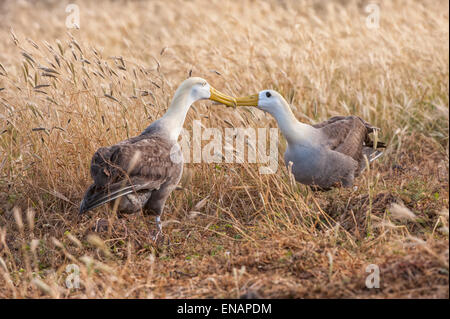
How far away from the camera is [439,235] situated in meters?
4.23

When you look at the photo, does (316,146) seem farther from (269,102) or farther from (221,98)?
(221,98)

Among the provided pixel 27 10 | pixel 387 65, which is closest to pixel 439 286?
pixel 387 65

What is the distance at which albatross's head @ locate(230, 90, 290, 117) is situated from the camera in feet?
16.4

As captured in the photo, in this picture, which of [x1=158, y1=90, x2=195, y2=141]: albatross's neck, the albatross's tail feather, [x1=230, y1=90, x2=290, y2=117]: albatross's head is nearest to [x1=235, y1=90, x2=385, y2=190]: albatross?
[x1=230, y1=90, x2=290, y2=117]: albatross's head

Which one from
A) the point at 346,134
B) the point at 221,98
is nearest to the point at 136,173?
the point at 221,98

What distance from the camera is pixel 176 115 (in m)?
4.96

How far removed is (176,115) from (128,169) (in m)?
0.82

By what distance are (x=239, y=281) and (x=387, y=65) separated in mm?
4992

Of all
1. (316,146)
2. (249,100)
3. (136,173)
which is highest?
(249,100)

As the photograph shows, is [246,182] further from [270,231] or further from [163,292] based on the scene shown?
[163,292]

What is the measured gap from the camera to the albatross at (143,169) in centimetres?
431

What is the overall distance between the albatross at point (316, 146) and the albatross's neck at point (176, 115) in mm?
484

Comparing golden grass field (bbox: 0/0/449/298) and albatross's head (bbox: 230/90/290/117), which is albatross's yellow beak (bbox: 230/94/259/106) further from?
golden grass field (bbox: 0/0/449/298)

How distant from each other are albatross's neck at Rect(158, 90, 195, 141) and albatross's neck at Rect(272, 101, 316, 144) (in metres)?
0.76
